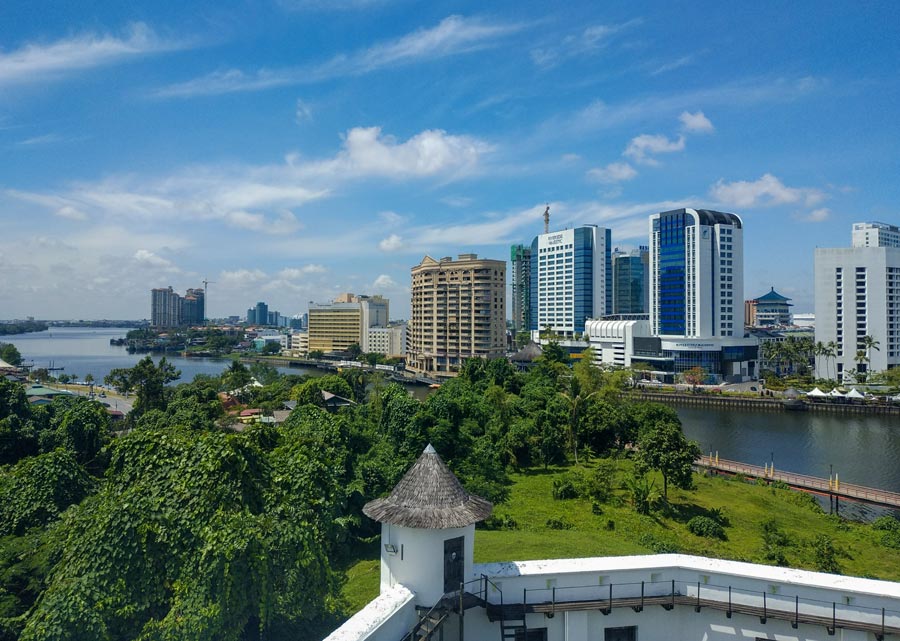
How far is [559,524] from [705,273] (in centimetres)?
6976

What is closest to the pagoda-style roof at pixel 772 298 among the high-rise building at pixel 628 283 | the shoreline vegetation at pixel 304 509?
the high-rise building at pixel 628 283

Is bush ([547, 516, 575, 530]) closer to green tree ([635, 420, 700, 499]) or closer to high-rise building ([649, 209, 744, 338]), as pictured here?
green tree ([635, 420, 700, 499])

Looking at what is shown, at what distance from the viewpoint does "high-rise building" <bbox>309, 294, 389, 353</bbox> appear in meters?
145

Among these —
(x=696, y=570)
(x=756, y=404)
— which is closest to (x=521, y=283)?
(x=756, y=404)

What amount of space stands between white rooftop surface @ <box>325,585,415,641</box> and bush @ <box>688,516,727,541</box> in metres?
15.2

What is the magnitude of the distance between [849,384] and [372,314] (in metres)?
105

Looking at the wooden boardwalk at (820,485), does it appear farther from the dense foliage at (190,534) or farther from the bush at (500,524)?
the bush at (500,524)

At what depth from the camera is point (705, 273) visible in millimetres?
81250

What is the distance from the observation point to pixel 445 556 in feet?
35.5

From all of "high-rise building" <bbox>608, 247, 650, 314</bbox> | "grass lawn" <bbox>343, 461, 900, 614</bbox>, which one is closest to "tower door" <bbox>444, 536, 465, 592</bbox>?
"grass lawn" <bbox>343, 461, 900, 614</bbox>

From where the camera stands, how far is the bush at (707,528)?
69.8ft

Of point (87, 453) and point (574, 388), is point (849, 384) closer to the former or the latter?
point (574, 388)

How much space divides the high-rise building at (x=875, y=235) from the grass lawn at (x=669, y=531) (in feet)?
298

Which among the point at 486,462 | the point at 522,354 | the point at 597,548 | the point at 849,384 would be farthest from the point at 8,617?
the point at 849,384
